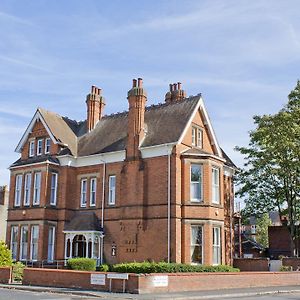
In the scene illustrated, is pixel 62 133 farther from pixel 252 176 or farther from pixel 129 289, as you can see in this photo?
pixel 129 289

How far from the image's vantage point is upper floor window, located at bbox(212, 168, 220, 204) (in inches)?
1377

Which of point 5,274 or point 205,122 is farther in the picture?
point 205,122

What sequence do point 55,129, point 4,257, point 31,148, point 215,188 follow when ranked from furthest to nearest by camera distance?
point 31,148 < point 55,129 < point 215,188 < point 4,257

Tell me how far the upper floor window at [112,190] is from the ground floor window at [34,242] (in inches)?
253

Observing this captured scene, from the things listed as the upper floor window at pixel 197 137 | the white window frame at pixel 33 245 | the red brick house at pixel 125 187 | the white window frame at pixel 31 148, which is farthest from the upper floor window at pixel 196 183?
the white window frame at pixel 31 148

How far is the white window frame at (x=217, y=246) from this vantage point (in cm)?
3425

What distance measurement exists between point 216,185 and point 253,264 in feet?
29.5

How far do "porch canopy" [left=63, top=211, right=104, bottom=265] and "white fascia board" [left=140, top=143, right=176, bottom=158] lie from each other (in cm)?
686

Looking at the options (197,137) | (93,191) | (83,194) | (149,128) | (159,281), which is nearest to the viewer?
(159,281)

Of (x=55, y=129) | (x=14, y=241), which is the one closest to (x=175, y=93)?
(x=55, y=129)

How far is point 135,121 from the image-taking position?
119ft

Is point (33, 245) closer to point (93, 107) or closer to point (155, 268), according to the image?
point (93, 107)

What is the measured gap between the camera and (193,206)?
3369cm

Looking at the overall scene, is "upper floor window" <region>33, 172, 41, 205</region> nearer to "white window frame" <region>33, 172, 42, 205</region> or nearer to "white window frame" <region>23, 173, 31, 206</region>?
"white window frame" <region>33, 172, 42, 205</region>
